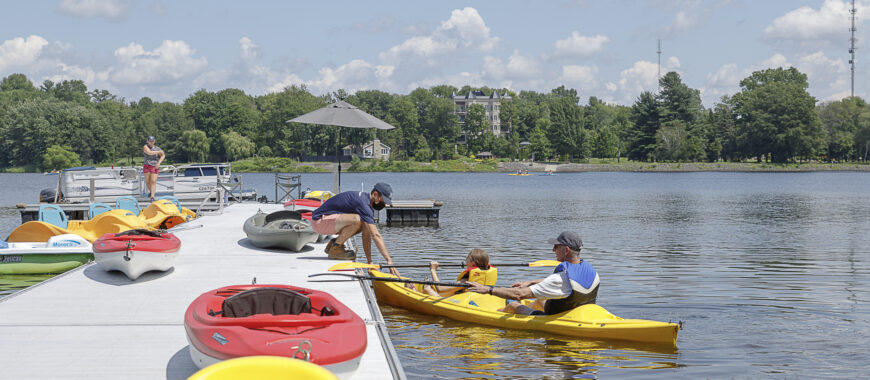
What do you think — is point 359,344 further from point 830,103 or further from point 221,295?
point 830,103

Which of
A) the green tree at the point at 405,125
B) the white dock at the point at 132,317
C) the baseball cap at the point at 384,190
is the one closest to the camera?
the white dock at the point at 132,317

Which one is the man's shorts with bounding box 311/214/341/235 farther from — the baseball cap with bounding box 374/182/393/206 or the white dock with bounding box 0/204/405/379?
the baseball cap with bounding box 374/182/393/206

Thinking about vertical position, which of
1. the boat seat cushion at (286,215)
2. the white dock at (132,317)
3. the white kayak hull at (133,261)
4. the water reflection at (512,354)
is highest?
the boat seat cushion at (286,215)

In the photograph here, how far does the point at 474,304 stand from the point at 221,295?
4987 millimetres

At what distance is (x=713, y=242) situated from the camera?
75.8 ft

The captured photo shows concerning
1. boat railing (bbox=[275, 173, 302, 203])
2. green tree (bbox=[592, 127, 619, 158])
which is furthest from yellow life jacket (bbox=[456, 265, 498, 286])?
green tree (bbox=[592, 127, 619, 158])

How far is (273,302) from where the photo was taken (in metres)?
6.59

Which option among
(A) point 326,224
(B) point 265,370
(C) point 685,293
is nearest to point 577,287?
(A) point 326,224

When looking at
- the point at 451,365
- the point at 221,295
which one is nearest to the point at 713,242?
the point at 451,365

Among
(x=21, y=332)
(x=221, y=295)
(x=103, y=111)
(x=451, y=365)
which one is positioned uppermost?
(x=103, y=111)

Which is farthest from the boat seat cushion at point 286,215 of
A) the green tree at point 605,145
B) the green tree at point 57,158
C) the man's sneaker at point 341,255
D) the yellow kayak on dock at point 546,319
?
the green tree at point 605,145

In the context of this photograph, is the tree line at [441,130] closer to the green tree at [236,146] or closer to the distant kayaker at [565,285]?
the green tree at [236,146]

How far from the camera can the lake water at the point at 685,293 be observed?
9.31 meters

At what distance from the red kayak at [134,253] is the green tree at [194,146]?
10483cm
